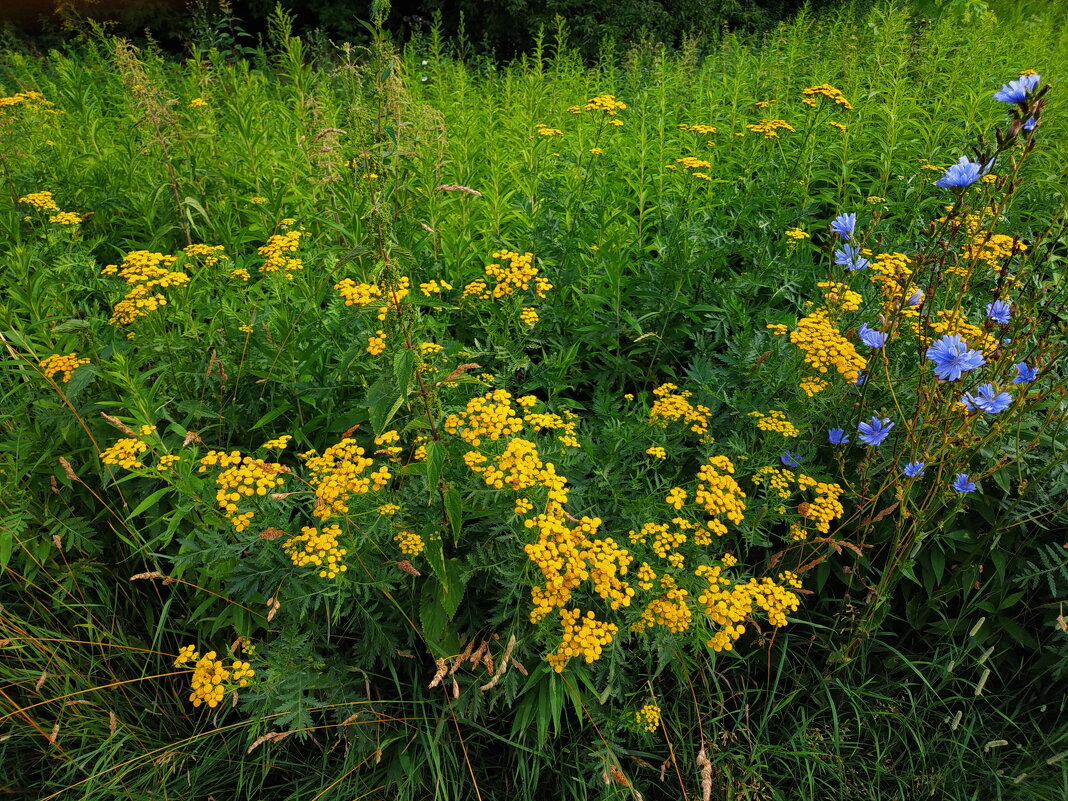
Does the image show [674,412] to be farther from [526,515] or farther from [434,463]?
[434,463]

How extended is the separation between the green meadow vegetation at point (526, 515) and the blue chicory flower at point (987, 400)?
1 centimetres

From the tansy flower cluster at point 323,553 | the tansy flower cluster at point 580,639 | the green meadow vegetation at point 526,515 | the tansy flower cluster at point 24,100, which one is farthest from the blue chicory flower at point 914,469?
the tansy flower cluster at point 24,100

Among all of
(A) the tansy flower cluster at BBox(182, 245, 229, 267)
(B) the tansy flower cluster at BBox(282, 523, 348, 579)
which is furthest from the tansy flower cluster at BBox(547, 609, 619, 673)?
(A) the tansy flower cluster at BBox(182, 245, 229, 267)

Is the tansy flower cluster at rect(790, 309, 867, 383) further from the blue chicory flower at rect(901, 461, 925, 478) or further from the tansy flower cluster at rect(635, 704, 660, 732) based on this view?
the tansy flower cluster at rect(635, 704, 660, 732)

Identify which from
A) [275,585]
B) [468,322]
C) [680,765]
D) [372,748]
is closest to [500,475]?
[275,585]

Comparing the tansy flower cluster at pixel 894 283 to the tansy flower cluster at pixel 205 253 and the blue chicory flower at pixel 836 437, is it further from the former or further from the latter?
the tansy flower cluster at pixel 205 253

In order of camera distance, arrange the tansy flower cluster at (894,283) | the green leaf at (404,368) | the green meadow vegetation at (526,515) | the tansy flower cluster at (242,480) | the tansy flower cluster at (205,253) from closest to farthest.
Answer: the green leaf at (404,368) → the tansy flower cluster at (242,480) → the green meadow vegetation at (526,515) → the tansy flower cluster at (894,283) → the tansy flower cluster at (205,253)

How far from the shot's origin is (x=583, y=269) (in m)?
2.98

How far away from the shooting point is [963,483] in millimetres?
1923

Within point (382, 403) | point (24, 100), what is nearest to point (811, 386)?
point (382, 403)

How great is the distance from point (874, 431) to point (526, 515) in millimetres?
1216

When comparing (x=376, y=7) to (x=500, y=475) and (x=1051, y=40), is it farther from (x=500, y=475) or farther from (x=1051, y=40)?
(x=1051, y=40)

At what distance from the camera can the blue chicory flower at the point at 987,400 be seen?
1.73 m

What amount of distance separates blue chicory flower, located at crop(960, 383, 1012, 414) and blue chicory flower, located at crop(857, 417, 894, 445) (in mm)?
276
